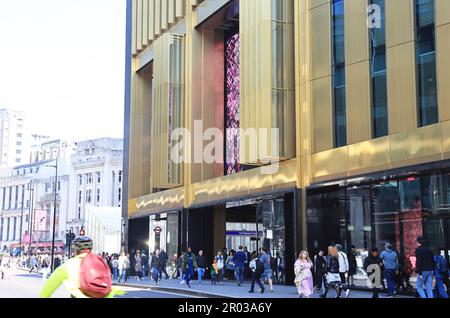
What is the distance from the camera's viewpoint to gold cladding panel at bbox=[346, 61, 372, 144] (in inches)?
808

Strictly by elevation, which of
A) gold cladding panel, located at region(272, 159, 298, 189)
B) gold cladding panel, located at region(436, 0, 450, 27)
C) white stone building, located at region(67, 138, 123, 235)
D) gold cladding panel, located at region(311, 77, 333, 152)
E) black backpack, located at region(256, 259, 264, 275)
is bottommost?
black backpack, located at region(256, 259, 264, 275)

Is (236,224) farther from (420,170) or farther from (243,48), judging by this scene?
(420,170)

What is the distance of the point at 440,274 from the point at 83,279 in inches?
540

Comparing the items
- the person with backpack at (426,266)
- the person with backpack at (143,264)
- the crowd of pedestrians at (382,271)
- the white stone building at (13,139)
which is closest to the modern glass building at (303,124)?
the crowd of pedestrians at (382,271)

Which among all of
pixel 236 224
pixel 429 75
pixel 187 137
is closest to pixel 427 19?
pixel 429 75

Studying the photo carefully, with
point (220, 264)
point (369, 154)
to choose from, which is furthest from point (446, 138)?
point (220, 264)

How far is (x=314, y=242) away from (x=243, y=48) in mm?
8920

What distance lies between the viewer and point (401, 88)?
19.2 m

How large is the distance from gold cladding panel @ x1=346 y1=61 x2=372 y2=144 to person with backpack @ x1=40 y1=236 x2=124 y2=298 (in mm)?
16063

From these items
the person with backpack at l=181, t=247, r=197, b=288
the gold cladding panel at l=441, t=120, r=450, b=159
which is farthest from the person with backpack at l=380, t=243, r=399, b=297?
the person with backpack at l=181, t=247, r=197, b=288

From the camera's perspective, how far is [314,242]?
2289 cm

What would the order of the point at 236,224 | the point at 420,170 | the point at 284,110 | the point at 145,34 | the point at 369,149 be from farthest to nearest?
the point at 145,34 < the point at 236,224 < the point at 284,110 < the point at 369,149 < the point at 420,170

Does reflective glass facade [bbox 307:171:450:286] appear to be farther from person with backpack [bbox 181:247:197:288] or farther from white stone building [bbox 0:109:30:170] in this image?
white stone building [bbox 0:109:30:170]

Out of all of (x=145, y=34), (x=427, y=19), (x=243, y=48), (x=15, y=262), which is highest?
(x=145, y=34)
